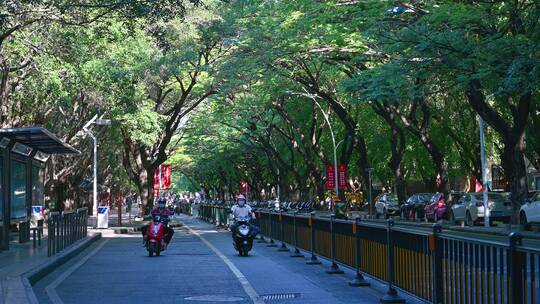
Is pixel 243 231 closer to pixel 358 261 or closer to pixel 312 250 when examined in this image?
pixel 312 250

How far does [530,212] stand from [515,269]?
2279 centimetres

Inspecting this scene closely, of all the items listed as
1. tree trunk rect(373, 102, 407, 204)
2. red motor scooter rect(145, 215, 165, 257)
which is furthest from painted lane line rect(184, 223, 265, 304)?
tree trunk rect(373, 102, 407, 204)

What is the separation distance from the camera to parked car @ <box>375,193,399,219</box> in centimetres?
5128

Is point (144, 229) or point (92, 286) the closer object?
point (92, 286)

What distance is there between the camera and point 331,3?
27.4 meters

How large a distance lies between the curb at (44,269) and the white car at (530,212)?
1535cm

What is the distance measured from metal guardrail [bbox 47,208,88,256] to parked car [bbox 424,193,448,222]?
65.8 feet

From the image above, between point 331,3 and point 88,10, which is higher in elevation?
point 331,3

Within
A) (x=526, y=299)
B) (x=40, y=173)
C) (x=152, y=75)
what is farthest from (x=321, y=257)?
(x=152, y=75)

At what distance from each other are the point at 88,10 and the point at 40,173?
11.7 meters

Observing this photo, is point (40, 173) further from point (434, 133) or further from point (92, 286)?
point (434, 133)

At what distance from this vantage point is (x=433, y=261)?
966cm

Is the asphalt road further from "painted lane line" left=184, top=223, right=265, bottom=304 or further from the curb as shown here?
the curb

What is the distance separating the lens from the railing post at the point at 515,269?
284 inches
